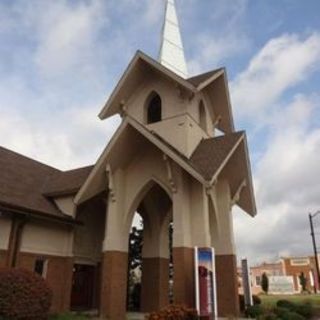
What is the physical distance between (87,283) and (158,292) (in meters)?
3.53

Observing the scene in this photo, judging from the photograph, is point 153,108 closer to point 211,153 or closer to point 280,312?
point 211,153

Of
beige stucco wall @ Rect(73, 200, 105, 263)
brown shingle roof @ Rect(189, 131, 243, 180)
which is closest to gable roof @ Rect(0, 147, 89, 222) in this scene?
beige stucco wall @ Rect(73, 200, 105, 263)

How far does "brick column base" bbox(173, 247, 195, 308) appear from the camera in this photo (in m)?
14.2

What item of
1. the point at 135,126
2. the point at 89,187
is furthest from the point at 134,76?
the point at 89,187

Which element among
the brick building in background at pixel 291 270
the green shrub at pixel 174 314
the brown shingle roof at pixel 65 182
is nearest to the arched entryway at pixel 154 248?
the brown shingle roof at pixel 65 182

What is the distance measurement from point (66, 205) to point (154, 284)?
5.95 meters

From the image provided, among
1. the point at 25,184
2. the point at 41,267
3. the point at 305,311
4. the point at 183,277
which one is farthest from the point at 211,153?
the point at 305,311

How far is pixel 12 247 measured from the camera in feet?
51.4

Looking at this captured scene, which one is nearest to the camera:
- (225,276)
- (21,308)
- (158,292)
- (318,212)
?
(21,308)

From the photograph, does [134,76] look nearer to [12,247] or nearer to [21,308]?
[12,247]

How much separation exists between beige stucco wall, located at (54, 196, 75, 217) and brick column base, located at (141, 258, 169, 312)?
16.2 ft

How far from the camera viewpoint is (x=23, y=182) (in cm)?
1900

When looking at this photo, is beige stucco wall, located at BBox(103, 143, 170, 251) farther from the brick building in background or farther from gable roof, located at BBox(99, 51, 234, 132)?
the brick building in background

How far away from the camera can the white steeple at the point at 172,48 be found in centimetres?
2436
